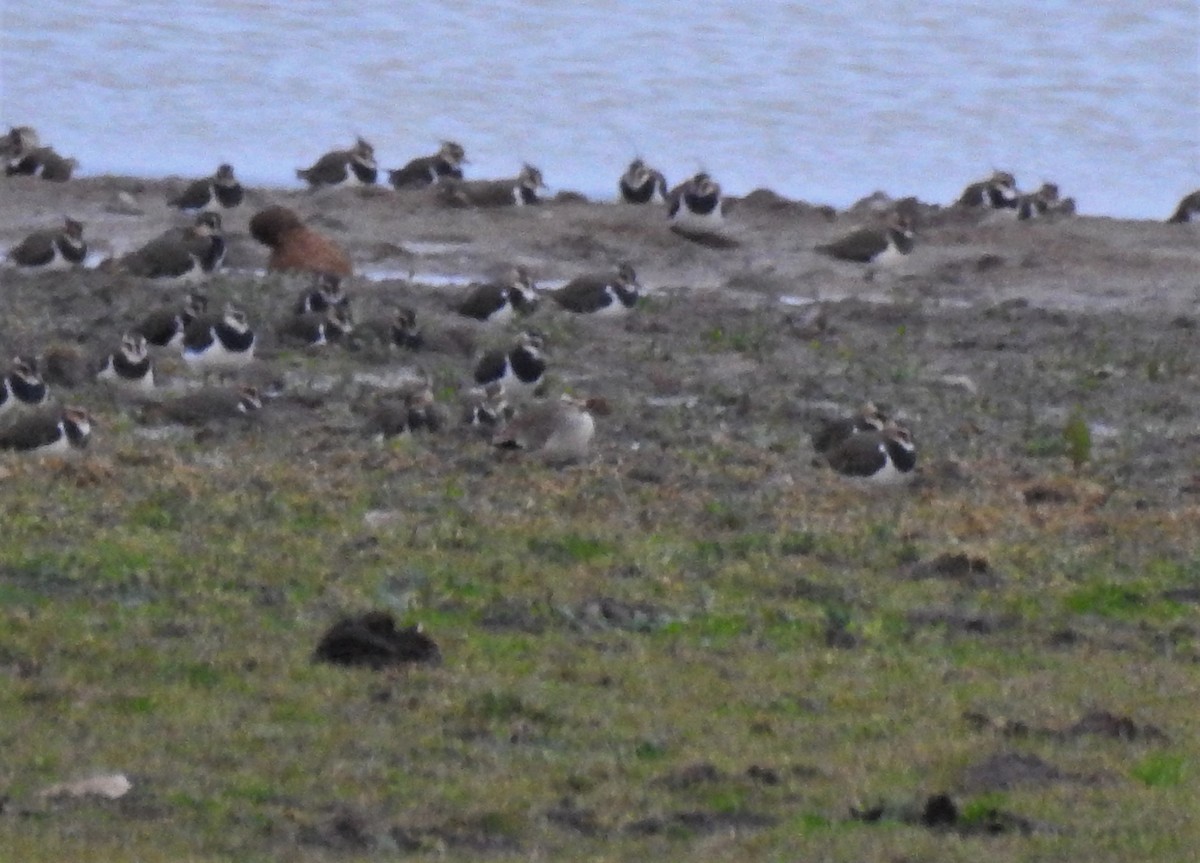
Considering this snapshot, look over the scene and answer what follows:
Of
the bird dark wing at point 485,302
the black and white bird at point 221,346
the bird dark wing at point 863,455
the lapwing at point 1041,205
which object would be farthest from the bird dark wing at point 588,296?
the lapwing at point 1041,205

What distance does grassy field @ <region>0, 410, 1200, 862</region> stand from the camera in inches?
341

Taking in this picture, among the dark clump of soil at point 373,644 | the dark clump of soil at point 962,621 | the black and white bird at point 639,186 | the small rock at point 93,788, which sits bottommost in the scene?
the black and white bird at point 639,186

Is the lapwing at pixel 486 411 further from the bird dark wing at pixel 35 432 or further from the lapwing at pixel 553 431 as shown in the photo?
the bird dark wing at pixel 35 432

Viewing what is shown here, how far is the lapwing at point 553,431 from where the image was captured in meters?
15.6

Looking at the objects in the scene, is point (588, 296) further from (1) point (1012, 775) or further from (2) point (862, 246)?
(1) point (1012, 775)

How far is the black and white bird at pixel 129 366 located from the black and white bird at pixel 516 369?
7.21 feet

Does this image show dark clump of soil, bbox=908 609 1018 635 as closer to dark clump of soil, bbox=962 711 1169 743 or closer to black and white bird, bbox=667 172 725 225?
dark clump of soil, bbox=962 711 1169 743

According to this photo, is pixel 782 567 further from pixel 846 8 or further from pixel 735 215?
pixel 846 8

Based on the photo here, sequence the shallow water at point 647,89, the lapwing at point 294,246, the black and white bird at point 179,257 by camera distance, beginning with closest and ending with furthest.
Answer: the black and white bird at point 179,257 → the lapwing at point 294,246 → the shallow water at point 647,89

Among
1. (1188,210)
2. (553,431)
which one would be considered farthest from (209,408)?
(1188,210)

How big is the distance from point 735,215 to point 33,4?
21.0m

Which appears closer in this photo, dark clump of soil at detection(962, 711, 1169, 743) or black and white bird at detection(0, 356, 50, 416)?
dark clump of soil at detection(962, 711, 1169, 743)

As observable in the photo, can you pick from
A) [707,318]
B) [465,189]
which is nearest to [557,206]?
[465,189]

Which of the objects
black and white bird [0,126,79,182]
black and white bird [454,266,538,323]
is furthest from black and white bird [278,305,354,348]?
black and white bird [0,126,79,182]
